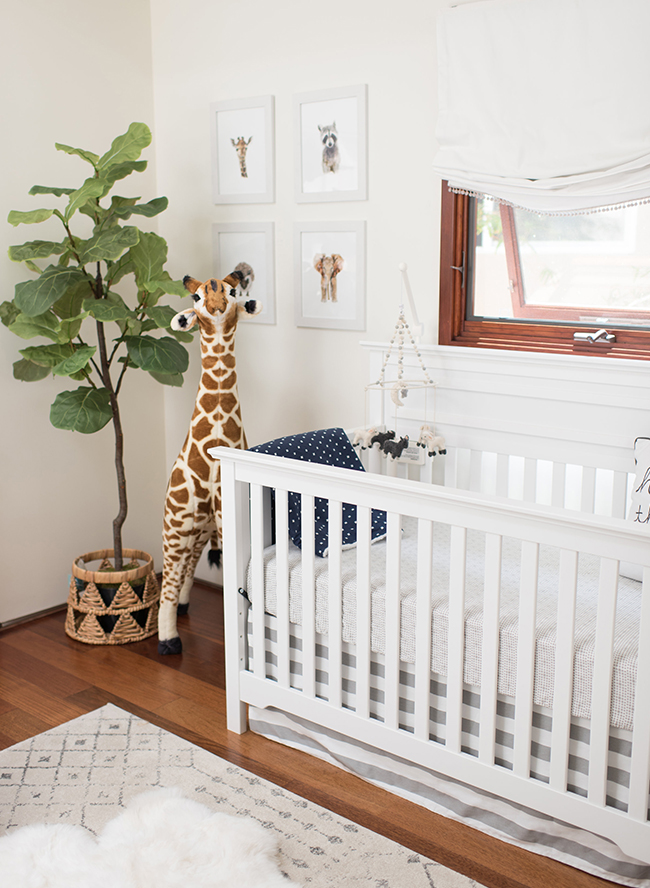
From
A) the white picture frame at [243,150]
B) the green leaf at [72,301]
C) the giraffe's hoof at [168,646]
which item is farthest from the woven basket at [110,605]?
the white picture frame at [243,150]

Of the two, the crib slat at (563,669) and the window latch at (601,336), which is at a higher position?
the window latch at (601,336)

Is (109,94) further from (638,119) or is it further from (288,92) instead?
(638,119)

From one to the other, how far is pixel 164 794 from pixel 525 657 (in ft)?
2.88

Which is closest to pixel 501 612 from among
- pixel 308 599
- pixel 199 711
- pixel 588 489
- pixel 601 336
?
pixel 308 599

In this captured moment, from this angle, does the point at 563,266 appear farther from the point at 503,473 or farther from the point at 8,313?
the point at 8,313

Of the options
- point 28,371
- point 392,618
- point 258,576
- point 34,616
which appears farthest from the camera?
point 34,616

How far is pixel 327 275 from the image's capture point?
268cm

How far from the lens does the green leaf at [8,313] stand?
257 cm

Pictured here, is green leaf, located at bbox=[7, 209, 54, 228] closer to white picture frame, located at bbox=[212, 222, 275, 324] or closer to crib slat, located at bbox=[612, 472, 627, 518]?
white picture frame, located at bbox=[212, 222, 275, 324]

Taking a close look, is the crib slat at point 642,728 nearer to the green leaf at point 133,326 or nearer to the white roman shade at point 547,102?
the white roman shade at point 547,102

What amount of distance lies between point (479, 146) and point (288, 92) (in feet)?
2.58

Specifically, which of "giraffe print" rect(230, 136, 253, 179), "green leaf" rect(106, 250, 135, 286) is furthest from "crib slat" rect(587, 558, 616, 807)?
"giraffe print" rect(230, 136, 253, 179)

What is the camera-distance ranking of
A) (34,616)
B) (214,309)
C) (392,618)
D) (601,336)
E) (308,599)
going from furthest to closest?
(34,616)
(214,309)
(601,336)
(308,599)
(392,618)

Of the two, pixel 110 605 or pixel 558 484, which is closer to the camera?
pixel 558 484
